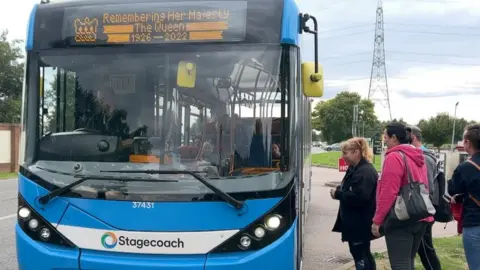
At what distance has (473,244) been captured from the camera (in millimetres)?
4227

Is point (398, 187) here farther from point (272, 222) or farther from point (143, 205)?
point (143, 205)

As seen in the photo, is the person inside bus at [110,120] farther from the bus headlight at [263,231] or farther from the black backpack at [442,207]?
the black backpack at [442,207]

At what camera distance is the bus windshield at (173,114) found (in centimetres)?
Answer: 411

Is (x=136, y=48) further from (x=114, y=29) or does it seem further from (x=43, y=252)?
(x=43, y=252)

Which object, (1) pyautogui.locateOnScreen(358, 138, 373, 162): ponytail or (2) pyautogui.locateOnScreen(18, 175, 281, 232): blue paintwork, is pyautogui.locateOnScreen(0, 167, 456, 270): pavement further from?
(2) pyautogui.locateOnScreen(18, 175, 281, 232): blue paintwork

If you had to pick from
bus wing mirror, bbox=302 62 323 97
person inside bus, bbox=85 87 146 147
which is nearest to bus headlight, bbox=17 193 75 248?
person inside bus, bbox=85 87 146 147

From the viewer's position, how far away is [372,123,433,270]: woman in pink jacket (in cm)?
423

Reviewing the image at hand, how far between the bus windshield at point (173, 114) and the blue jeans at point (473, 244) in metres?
1.70

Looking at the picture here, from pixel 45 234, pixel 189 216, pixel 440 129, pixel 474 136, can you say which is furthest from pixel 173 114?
pixel 440 129

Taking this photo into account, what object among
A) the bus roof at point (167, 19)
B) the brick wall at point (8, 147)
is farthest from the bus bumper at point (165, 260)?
the brick wall at point (8, 147)

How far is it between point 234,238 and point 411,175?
1603mm

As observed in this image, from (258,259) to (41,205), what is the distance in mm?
1831

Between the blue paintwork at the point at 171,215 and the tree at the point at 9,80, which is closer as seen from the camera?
the blue paintwork at the point at 171,215

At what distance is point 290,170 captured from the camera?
161 inches
